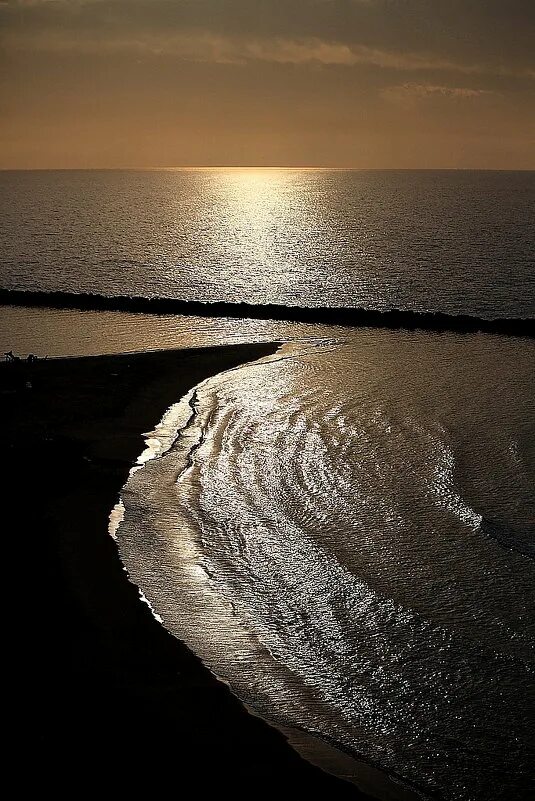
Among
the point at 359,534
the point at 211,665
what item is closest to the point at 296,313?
the point at 359,534

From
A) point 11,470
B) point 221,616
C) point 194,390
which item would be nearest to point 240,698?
point 221,616

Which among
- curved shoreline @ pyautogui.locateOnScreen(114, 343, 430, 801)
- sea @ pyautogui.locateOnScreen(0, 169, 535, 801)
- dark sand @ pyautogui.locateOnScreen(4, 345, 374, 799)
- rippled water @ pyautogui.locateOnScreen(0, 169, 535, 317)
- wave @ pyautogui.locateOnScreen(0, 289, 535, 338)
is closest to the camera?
dark sand @ pyautogui.locateOnScreen(4, 345, 374, 799)

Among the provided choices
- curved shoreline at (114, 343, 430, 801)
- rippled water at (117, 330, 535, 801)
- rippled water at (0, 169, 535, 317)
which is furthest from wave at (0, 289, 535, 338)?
curved shoreline at (114, 343, 430, 801)

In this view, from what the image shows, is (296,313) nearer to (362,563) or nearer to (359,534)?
(359,534)

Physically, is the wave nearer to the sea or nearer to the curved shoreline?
the sea

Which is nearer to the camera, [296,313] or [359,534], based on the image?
[359,534]

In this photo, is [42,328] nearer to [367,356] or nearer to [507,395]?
[367,356]
